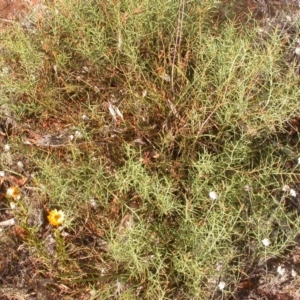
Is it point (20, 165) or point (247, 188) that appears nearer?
point (247, 188)

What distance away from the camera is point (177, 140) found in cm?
262

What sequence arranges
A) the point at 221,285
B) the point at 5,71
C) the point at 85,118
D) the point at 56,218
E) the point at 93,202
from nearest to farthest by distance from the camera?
the point at 221,285 < the point at 56,218 < the point at 93,202 < the point at 85,118 < the point at 5,71

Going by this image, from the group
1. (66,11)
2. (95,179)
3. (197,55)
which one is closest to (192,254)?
(95,179)

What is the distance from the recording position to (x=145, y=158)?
251 cm

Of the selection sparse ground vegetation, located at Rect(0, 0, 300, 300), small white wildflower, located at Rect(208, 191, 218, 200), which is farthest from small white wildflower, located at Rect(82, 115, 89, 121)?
small white wildflower, located at Rect(208, 191, 218, 200)

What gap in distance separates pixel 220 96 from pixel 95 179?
76 cm

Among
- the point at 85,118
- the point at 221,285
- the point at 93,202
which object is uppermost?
the point at 85,118

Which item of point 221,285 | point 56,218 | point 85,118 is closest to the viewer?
point 221,285

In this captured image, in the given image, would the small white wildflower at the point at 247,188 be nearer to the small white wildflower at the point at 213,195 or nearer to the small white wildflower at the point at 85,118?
the small white wildflower at the point at 213,195

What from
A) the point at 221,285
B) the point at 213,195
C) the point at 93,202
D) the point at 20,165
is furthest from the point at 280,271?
the point at 20,165

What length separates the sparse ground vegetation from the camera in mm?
2299

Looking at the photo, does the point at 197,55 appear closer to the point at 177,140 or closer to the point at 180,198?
the point at 177,140

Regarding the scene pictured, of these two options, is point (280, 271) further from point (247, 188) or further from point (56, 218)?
point (56, 218)

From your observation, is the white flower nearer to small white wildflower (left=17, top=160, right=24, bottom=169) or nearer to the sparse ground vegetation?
the sparse ground vegetation
